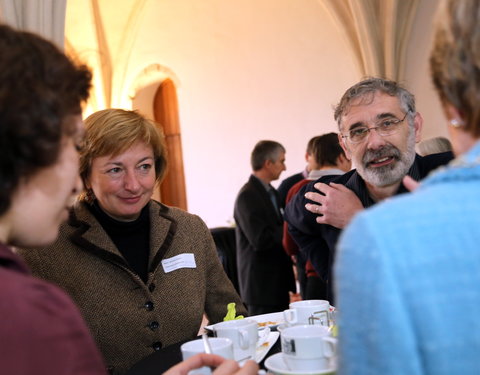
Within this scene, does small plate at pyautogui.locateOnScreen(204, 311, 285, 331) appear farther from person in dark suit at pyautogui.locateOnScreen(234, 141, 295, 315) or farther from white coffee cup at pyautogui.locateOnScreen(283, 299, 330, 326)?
person in dark suit at pyautogui.locateOnScreen(234, 141, 295, 315)

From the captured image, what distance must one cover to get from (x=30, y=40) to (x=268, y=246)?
4531mm

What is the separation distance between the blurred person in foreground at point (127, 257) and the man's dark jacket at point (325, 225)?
539 millimetres

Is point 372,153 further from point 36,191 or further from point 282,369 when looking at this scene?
point 36,191

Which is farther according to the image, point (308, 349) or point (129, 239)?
point (129, 239)

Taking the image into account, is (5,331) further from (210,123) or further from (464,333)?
(210,123)

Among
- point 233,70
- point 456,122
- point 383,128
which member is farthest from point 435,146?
point 233,70

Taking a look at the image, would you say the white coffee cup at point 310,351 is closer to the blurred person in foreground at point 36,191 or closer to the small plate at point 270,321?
the blurred person in foreground at point 36,191

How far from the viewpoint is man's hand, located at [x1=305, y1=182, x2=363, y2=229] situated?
2701mm

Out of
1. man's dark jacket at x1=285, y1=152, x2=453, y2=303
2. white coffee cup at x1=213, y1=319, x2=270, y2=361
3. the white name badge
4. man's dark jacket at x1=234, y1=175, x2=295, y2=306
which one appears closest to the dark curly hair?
white coffee cup at x1=213, y1=319, x2=270, y2=361

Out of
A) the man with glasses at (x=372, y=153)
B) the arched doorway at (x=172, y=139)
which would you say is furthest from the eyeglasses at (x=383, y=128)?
the arched doorway at (x=172, y=139)

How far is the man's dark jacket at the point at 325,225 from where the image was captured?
2.80 meters

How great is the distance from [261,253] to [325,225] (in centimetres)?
283

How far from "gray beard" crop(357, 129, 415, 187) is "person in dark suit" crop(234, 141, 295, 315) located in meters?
2.89

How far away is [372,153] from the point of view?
106 inches
